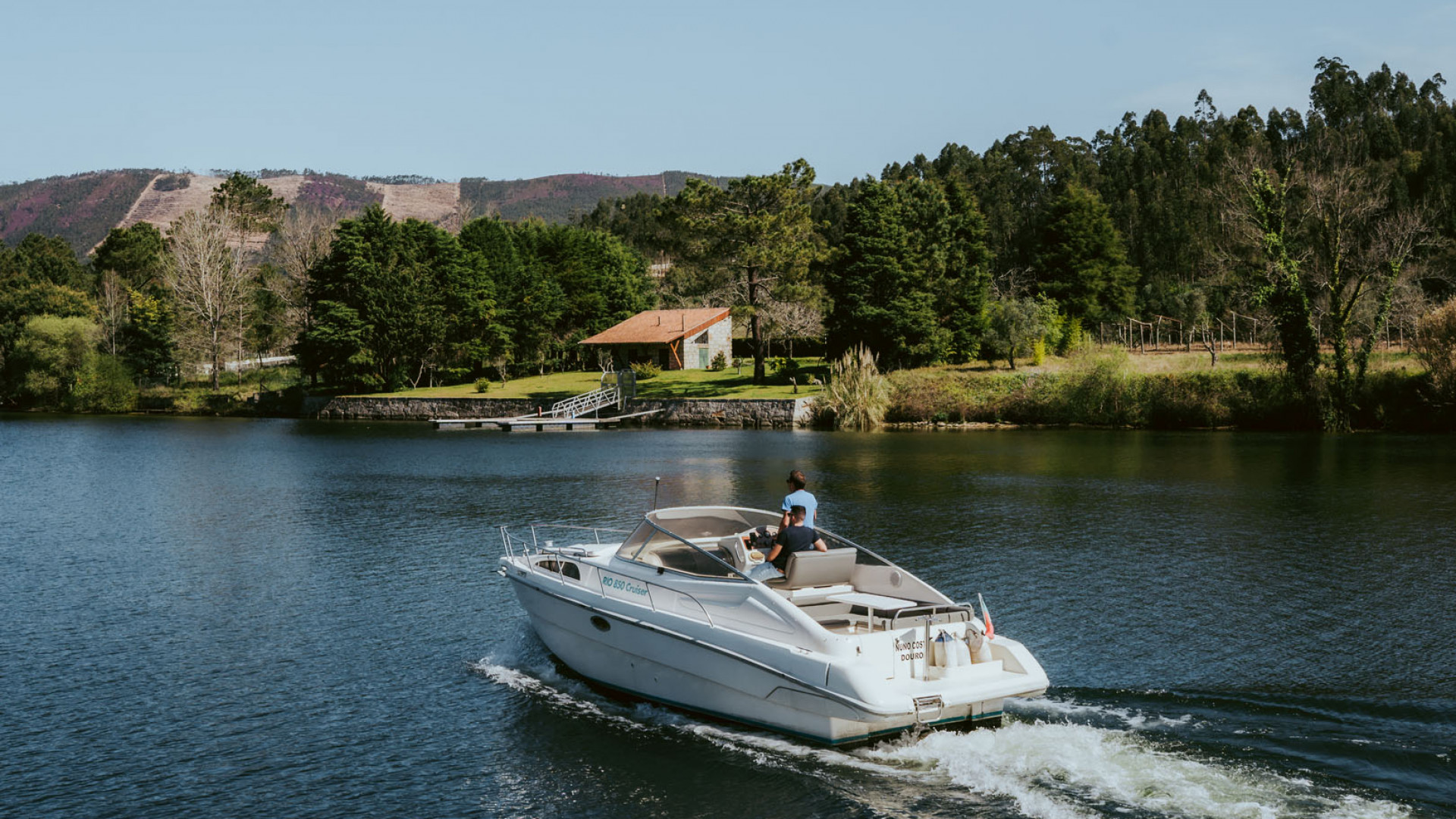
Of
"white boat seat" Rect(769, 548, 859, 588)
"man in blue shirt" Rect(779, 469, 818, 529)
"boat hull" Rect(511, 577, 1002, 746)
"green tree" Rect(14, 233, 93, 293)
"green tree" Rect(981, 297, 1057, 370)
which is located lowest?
"boat hull" Rect(511, 577, 1002, 746)

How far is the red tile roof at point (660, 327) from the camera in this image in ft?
268

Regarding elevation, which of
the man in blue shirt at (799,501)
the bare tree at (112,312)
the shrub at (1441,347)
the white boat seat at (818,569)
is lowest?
the white boat seat at (818,569)

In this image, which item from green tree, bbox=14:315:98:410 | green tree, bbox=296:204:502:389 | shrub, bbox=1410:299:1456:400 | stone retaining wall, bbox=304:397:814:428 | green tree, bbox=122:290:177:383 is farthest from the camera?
green tree, bbox=122:290:177:383

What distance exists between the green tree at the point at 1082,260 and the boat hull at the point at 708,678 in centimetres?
6870

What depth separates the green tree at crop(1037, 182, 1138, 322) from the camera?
258 feet

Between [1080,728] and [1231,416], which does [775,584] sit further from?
[1231,416]

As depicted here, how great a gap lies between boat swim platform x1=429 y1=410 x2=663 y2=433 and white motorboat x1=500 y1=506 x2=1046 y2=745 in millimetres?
47943

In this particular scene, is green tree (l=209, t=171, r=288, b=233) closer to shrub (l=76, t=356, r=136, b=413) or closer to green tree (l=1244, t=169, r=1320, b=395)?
shrub (l=76, t=356, r=136, b=413)

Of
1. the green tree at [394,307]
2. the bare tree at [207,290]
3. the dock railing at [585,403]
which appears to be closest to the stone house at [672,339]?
the green tree at [394,307]

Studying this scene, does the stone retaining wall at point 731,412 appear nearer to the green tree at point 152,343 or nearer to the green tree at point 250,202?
the green tree at point 152,343

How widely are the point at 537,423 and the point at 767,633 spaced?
53109 millimetres

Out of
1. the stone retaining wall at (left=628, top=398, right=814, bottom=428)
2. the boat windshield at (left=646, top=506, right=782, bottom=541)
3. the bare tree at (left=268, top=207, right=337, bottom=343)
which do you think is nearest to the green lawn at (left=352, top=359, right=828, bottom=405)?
the stone retaining wall at (left=628, top=398, right=814, bottom=428)

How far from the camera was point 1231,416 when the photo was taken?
52656 millimetres

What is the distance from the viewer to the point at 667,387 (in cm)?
7238
